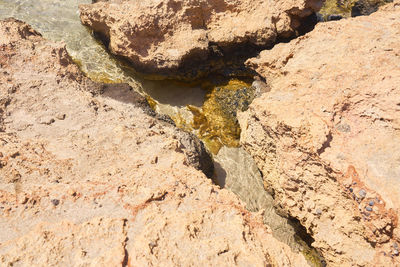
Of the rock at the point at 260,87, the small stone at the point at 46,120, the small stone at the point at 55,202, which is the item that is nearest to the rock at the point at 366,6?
the rock at the point at 260,87

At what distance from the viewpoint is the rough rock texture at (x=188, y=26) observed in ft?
16.9

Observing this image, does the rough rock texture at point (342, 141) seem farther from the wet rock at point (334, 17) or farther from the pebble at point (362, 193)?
the wet rock at point (334, 17)

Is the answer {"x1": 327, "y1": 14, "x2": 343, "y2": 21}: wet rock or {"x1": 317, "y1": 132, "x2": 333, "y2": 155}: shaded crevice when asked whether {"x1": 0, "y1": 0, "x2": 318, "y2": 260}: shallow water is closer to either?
{"x1": 317, "y1": 132, "x2": 333, "y2": 155}: shaded crevice

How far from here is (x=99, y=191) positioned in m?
3.02

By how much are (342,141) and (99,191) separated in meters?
2.71

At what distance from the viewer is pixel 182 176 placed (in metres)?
3.33

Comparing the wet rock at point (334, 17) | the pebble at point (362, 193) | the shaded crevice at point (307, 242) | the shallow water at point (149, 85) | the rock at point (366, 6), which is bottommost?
the shaded crevice at point (307, 242)

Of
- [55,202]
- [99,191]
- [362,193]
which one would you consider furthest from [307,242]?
[55,202]

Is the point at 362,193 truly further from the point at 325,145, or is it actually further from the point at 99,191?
the point at 99,191

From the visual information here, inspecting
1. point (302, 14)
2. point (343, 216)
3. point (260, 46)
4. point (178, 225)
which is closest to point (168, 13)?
point (260, 46)

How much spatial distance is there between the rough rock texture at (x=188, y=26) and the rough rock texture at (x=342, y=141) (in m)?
1.19

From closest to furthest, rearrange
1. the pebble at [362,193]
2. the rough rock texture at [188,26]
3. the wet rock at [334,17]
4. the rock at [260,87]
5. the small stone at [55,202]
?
the small stone at [55,202]
the pebble at [362,193]
the rock at [260,87]
the rough rock texture at [188,26]
the wet rock at [334,17]

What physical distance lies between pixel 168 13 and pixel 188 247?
157 inches

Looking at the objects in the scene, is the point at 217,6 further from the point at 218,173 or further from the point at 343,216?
the point at 343,216
